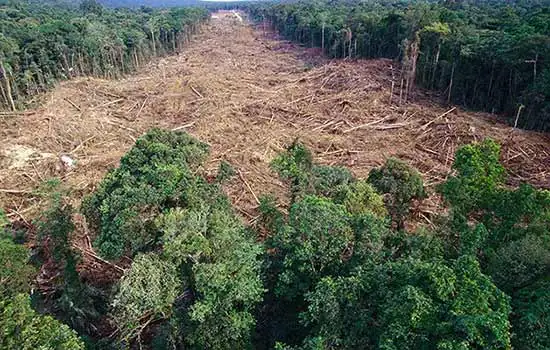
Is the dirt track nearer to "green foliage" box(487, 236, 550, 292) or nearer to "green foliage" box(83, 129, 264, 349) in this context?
"green foliage" box(83, 129, 264, 349)

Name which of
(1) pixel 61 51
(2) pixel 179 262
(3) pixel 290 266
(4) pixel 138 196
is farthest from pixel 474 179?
(1) pixel 61 51

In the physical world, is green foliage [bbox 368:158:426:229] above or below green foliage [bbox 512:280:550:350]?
below

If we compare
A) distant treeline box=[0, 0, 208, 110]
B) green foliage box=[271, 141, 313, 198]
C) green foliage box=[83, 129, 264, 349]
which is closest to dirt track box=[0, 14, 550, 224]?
distant treeline box=[0, 0, 208, 110]

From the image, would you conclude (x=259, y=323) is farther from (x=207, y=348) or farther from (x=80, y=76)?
(x=80, y=76)

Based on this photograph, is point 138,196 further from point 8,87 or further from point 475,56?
point 475,56

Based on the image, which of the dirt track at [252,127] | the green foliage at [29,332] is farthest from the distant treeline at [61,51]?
the green foliage at [29,332]
